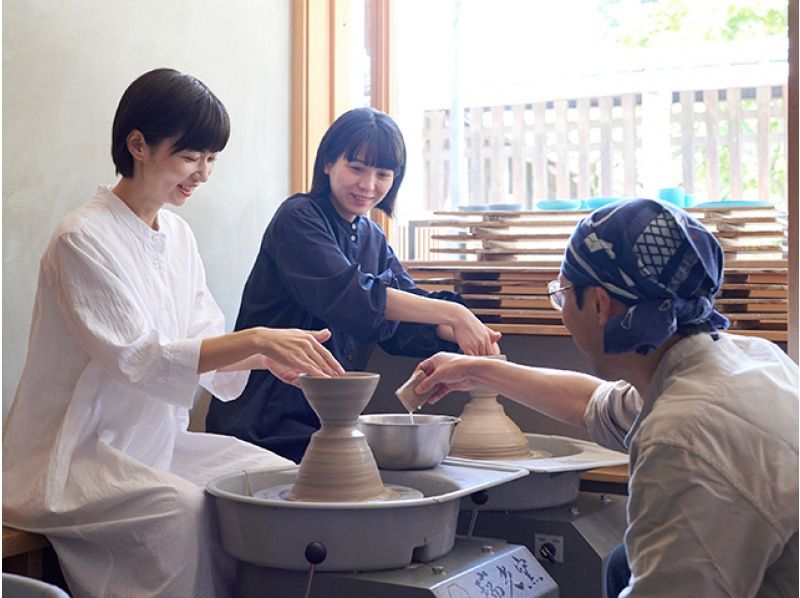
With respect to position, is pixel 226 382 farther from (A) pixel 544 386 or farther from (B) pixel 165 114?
(A) pixel 544 386

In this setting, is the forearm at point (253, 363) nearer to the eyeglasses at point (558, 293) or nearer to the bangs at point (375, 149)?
the bangs at point (375, 149)

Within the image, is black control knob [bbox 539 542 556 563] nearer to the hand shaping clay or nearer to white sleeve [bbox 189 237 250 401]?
the hand shaping clay

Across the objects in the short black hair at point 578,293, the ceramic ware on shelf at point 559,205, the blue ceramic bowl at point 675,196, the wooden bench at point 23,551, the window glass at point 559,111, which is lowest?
the wooden bench at point 23,551

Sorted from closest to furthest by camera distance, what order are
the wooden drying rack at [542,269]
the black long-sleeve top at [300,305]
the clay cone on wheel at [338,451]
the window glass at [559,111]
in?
the clay cone on wheel at [338,451], the black long-sleeve top at [300,305], the wooden drying rack at [542,269], the window glass at [559,111]

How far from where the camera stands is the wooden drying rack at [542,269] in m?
3.05

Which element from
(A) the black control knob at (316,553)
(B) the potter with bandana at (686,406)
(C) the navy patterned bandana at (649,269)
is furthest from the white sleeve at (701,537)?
(A) the black control knob at (316,553)

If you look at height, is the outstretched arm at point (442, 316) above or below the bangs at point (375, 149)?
below

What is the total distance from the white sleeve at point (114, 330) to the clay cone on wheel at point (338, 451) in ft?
1.02

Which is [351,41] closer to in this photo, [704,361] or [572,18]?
[572,18]

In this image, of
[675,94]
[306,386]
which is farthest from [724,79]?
[306,386]

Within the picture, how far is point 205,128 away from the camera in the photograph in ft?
7.99

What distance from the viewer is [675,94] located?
4.41 m

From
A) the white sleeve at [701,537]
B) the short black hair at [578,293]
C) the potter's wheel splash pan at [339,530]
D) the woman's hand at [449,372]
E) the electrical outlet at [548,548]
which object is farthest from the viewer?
the electrical outlet at [548,548]

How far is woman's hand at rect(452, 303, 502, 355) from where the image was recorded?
290cm
